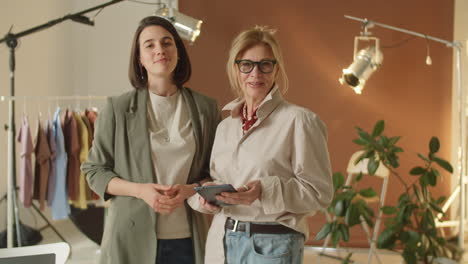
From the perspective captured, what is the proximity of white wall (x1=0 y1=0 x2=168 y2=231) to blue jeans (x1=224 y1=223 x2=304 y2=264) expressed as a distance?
4.43 m

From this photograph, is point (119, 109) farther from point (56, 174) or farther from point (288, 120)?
point (56, 174)

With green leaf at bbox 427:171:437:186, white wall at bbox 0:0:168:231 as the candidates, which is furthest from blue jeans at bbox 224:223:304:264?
white wall at bbox 0:0:168:231

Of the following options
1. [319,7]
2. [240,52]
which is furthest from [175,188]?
[319,7]

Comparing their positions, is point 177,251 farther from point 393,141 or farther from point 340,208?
point 393,141

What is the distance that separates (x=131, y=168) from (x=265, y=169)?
1.69ft

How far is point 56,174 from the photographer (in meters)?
3.99

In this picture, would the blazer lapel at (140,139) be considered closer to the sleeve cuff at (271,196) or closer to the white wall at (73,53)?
the sleeve cuff at (271,196)

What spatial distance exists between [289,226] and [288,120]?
329mm

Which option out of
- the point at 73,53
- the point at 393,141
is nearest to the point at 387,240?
the point at 393,141

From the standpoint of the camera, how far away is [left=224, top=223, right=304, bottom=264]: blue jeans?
4.68 feet

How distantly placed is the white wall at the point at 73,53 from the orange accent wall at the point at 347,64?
4.10ft

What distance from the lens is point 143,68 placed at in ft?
5.98

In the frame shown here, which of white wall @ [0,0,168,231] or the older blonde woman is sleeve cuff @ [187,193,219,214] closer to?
the older blonde woman

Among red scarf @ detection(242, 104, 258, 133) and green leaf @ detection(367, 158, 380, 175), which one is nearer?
red scarf @ detection(242, 104, 258, 133)
